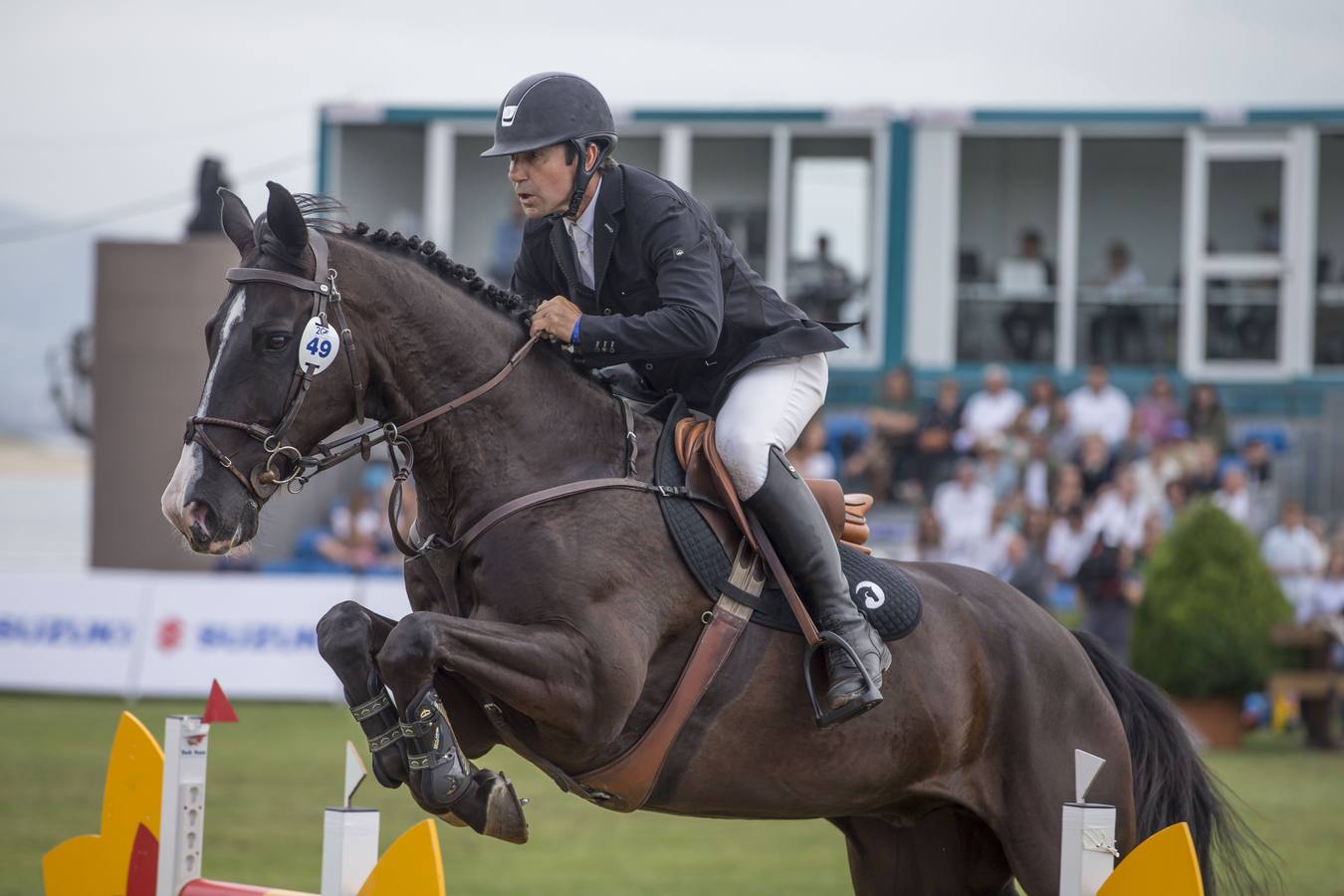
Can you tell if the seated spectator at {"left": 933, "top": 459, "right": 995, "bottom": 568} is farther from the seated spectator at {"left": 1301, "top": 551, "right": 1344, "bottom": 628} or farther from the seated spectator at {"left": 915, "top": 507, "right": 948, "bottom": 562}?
the seated spectator at {"left": 1301, "top": 551, "right": 1344, "bottom": 628}

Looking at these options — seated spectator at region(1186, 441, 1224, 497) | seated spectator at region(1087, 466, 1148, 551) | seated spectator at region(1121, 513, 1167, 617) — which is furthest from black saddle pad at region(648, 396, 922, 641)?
seated spectator at region(1186, 441, 1224, 497)

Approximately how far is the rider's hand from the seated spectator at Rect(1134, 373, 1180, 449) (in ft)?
39.3

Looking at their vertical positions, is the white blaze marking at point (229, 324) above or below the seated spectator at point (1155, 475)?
above

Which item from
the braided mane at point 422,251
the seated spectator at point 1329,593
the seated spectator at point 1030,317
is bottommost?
the seated spectator at point 1329,593

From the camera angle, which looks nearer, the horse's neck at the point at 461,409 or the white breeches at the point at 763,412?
the horse's neck at the point at 461,409

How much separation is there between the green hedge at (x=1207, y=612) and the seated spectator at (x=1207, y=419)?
2.38 meters

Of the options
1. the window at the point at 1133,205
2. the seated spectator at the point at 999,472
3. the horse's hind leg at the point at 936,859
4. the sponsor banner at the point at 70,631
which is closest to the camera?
the horse's hind leg at the point at 936,859

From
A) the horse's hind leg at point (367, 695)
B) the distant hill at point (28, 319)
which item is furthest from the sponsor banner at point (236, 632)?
the distant hill at point (28, 319)

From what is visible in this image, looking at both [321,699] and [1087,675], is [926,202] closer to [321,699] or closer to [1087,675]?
[321,699]

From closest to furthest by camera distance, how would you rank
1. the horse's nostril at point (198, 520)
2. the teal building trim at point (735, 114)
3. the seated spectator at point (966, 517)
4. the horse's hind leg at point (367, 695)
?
the horse's nostril at point (198, 520) < the horse's hind leg at point (367, 695) < the seated spectator at point (966, 517) < the teal building trim at point (735, 114)

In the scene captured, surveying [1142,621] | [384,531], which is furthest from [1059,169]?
[384,531]

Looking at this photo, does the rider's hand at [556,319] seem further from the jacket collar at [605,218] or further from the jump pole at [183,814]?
the jump pole at [183,814]

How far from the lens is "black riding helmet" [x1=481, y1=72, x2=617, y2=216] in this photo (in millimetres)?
4250

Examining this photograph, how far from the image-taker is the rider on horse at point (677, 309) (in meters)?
4.26
